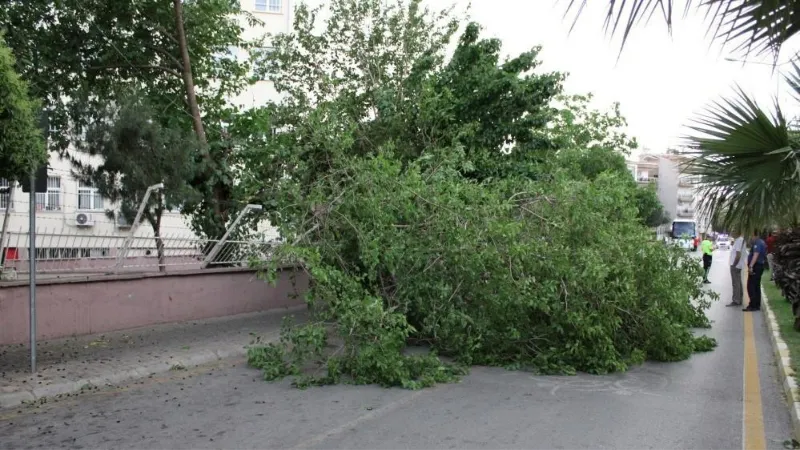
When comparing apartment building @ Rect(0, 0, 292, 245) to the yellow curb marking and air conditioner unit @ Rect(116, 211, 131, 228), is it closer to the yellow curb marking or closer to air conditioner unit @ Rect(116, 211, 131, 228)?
air conditioner unit @ Rect(116, 211, 131, 228)

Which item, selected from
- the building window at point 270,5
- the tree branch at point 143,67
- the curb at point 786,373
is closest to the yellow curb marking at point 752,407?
the curb at point 786,373

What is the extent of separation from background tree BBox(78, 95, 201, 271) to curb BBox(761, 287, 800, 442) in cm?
900

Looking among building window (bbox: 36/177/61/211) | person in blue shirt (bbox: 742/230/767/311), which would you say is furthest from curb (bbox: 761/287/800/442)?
building window (bbox: 36/177/61/211)

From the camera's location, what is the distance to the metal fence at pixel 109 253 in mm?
9500

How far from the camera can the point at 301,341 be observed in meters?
7.96

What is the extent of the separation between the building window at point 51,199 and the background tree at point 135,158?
1.83 feet

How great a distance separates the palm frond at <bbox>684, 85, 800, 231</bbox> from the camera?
7660 millimetres

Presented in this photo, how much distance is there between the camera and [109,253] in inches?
415

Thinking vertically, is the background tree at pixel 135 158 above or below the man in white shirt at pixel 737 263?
above

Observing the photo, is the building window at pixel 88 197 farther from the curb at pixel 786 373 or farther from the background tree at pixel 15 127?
the curb at pixel 786 373

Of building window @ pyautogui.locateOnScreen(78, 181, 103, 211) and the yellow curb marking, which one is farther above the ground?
building window @ pyautogui.locateOnScreen(78, 181, 103, 211)

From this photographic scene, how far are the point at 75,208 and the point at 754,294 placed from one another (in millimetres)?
13463

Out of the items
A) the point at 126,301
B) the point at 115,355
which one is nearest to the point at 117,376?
the point at 115,355

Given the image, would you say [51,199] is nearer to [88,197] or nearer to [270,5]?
[88,197]
